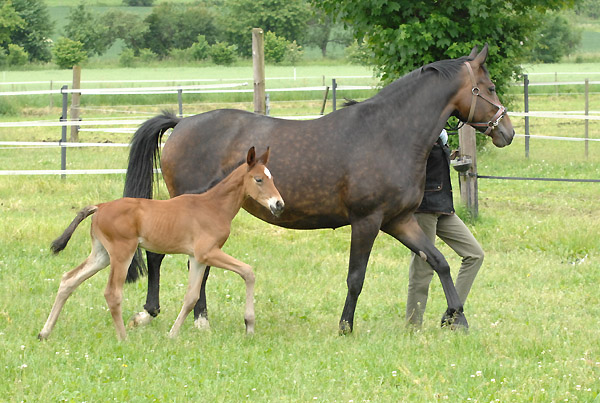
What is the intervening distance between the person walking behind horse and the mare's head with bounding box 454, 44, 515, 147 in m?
0.29

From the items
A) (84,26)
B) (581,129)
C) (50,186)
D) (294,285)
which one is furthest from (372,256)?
(84,26)

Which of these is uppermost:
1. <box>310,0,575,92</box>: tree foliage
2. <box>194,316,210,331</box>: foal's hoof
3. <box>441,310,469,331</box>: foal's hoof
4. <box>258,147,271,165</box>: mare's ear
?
<box>310,0,575,92</box>: tree foliage

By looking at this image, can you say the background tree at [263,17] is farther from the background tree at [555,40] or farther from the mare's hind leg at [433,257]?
the mare's hind leg at [433,257]

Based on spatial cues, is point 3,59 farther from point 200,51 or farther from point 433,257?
point 433,257

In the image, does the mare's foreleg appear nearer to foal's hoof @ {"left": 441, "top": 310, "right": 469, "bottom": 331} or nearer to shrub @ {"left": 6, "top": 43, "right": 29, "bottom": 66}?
foal's hoof @ {"left": 441, "top": 310, "right": 469, "bottom": 331}

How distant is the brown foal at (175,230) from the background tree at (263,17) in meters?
64.2

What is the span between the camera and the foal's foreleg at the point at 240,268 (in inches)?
232

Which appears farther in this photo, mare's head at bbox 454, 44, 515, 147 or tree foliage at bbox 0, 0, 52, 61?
tree foliage at bbox 0, 0, 52, 61

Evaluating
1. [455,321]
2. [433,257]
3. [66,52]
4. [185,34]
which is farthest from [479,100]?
[185,34]

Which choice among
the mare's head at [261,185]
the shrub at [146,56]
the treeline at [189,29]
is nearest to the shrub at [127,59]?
the treeline at [189,29]

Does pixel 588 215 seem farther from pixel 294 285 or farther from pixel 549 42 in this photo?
pixel 549 42

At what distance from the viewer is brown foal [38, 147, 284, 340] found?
5789 millimetres

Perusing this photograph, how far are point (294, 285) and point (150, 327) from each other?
1.79m

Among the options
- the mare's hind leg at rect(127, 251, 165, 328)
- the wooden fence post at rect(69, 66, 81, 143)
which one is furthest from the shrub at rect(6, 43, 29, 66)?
the mare's hind leg at rect(127, 251, 165, 328)
